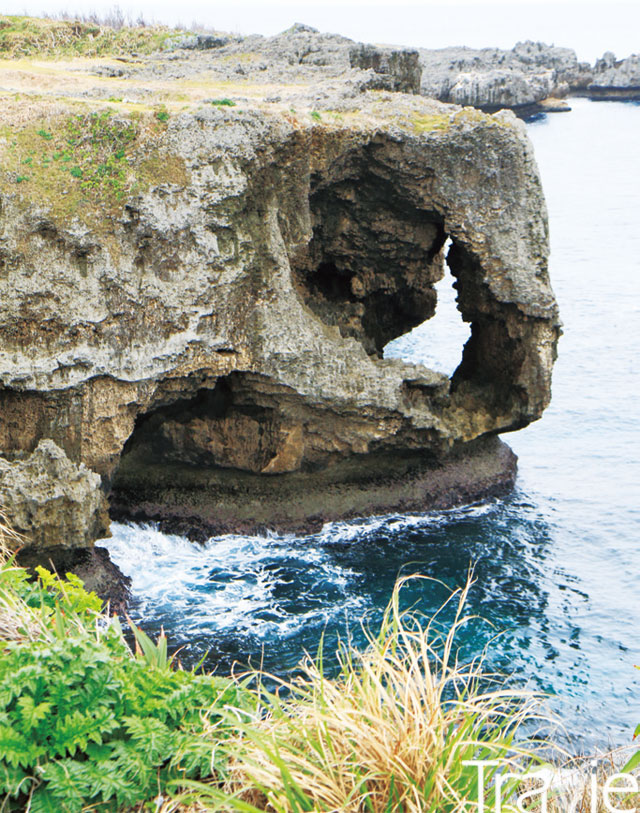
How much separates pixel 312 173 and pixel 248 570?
25.5 ft

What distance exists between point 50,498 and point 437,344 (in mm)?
20161

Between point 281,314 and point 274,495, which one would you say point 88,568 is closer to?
point 274,495

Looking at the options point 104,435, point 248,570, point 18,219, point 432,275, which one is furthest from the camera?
point 432,275

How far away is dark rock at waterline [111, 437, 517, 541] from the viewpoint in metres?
20.1

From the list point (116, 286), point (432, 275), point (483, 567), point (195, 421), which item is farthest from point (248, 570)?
point (432, 275)

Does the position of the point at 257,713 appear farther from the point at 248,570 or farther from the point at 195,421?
the point at 195,421

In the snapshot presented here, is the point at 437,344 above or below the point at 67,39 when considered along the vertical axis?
below

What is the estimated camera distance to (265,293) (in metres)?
18.2

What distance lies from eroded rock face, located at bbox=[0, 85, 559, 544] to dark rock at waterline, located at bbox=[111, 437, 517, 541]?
0.15 feet

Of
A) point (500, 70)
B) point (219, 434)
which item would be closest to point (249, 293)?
point (219, 434)

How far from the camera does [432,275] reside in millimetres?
24656

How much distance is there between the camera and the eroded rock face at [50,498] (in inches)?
628

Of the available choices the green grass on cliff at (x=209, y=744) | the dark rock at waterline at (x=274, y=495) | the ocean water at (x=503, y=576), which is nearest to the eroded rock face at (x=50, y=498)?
the ocean water at (x=503, y=576)

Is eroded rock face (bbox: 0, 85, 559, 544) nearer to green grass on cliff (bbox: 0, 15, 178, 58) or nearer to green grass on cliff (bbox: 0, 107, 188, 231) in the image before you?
green grass on cliff (bbox: 0, 107, 188, 231)
